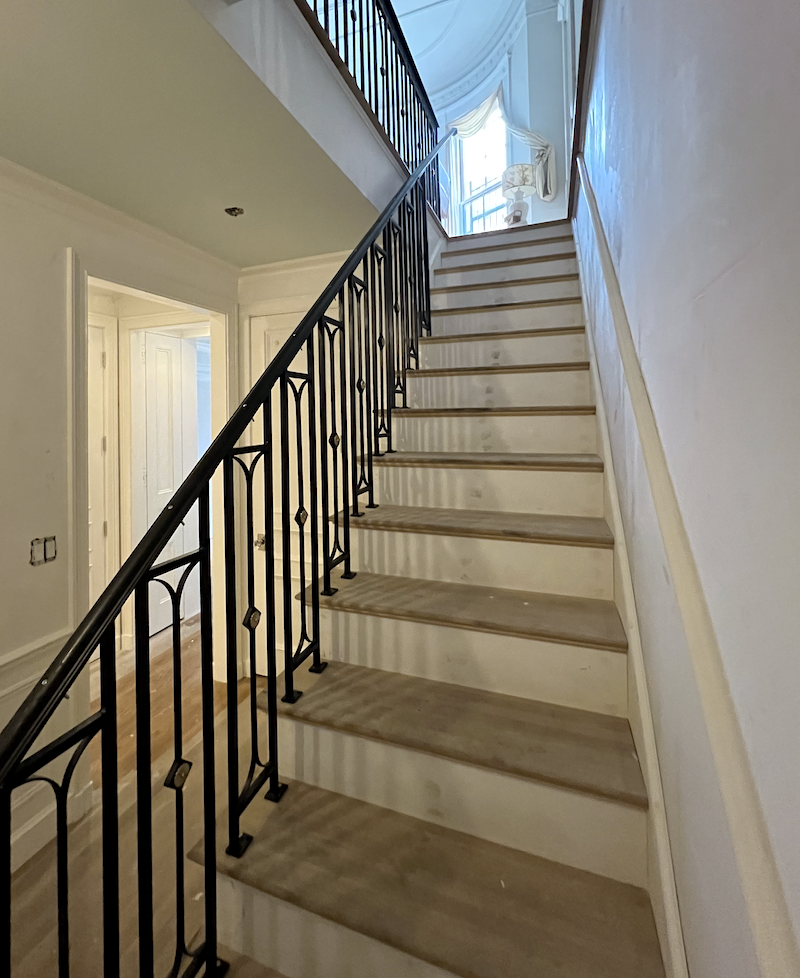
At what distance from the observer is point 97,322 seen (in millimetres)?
3271

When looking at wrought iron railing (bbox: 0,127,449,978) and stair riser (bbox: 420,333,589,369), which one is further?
stair riser (bbox: 420,333,589,369)

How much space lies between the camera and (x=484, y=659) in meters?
1.27

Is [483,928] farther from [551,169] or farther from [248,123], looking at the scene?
[551,169]

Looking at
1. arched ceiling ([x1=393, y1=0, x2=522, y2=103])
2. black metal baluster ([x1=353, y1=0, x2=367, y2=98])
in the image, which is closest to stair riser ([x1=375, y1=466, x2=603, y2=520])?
black metal baluster ([x1=353, y1=0, x2=367, y2=98])

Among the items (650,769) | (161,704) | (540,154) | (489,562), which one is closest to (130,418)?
(161,704)

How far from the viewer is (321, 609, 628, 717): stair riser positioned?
1.17m

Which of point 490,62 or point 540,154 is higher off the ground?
point 490,62

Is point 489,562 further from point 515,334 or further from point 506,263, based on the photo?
point 506,263

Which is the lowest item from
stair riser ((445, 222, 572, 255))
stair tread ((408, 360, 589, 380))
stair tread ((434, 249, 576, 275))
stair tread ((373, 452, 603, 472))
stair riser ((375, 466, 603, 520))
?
stair riser ((375, 466, 603, 520))

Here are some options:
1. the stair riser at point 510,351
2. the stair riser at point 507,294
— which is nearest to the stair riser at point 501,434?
the stair riser at point 510,351

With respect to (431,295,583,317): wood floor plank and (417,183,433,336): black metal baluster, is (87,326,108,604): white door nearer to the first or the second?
(417,183,433,336): black metal baluster

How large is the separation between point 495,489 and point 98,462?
117 inches

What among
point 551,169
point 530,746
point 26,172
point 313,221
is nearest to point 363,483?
point 530,746

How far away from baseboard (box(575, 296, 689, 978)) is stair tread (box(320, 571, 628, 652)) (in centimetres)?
7
